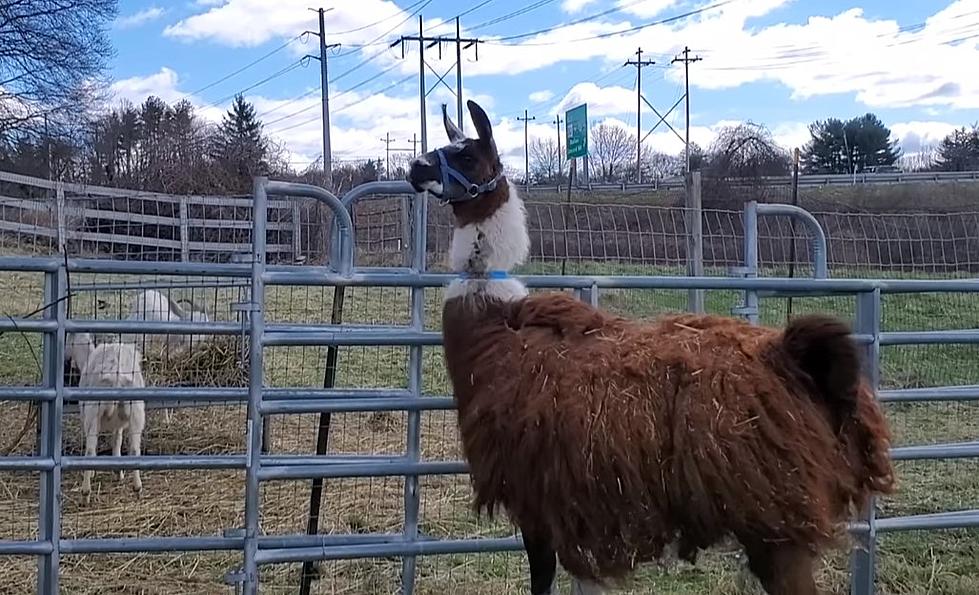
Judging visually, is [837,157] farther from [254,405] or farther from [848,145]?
[254,405]

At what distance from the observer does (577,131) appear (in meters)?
20.0

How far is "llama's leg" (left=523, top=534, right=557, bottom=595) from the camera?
11.9ft

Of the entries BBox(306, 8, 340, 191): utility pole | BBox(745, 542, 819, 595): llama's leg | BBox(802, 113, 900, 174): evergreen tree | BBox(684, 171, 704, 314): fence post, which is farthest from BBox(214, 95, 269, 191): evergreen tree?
BBox(802, 113, 900, 174): evergreen tree

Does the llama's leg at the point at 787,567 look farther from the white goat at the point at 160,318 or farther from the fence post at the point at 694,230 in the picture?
the white goat at the point at 160,318

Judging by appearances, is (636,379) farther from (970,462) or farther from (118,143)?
(118,143)

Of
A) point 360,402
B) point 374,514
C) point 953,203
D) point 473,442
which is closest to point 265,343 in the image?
point 360,402

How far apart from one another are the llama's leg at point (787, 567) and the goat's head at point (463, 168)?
1.79 metres

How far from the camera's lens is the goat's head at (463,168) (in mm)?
3906

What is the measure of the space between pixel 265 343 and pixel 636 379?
171 centimetres

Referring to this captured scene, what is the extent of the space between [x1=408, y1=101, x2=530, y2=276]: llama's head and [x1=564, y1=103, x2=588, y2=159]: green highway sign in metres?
16.0

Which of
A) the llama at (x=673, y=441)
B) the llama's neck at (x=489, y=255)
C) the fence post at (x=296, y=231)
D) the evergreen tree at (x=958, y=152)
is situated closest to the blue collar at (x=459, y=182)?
the llama's neck at (x=489, y=255)

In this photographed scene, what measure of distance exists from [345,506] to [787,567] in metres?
3.38

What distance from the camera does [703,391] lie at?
3.22 m

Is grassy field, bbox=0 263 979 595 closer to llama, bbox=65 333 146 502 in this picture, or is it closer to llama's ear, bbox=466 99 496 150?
llama, bbox=65 333 146 502
